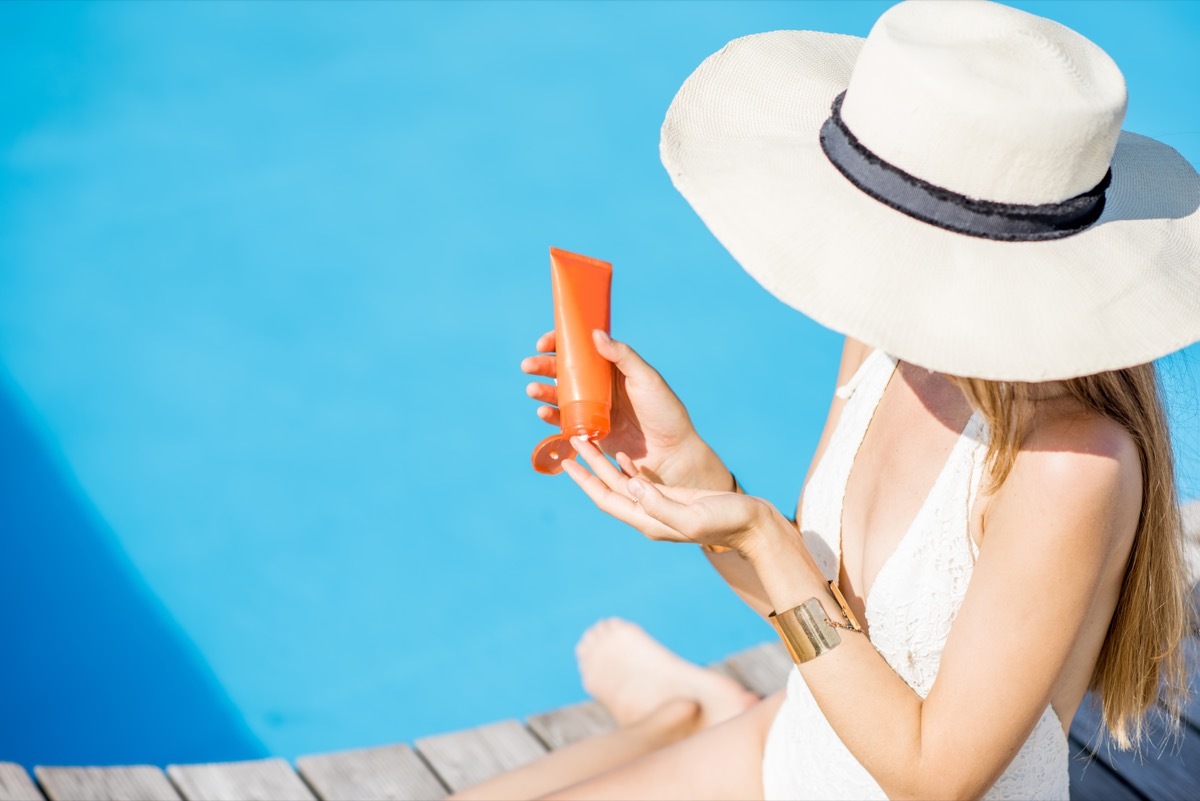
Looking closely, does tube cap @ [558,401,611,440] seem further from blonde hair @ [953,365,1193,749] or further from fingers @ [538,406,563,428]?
blonde hair @ [953,365,1193,749]

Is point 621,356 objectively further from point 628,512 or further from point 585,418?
point 628,512

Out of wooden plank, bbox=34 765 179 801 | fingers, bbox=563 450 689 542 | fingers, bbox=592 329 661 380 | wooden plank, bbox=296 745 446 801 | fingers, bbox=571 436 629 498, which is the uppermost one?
fingers, bbox=592 329 661 380

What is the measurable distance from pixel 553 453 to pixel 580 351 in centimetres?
13

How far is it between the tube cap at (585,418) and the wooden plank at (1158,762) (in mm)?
989

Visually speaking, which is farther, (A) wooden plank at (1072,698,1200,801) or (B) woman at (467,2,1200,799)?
(A) wooden plank at (1072,698,1200,801)

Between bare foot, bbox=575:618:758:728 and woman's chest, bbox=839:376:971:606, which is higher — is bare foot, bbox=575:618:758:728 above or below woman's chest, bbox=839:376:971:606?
below

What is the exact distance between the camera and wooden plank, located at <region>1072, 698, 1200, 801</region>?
1747mm

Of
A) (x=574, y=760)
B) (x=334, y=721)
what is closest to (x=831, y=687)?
(x=574, y=760)

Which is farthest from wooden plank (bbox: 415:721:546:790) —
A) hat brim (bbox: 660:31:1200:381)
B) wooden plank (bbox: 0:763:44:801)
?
hat brim (bbox: 660:31:1200:381)

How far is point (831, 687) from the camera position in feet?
3.59

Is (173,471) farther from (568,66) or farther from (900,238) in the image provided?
(900,238)

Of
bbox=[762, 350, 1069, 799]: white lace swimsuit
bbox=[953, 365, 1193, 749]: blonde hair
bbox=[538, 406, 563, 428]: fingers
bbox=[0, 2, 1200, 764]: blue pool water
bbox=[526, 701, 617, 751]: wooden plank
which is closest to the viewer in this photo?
bbox=[953, 365, 1193, 749]: blonde hair

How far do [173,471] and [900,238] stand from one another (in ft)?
9.34

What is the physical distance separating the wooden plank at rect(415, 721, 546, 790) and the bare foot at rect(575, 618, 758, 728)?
18cm
